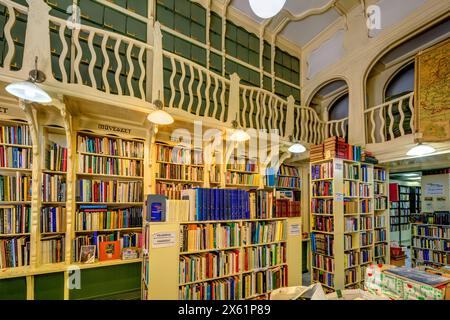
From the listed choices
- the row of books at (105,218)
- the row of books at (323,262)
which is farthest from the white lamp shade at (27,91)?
the row of books at (323,262)

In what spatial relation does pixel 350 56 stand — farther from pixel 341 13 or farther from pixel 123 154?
pixel 123 154

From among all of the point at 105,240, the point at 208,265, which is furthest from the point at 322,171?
the point at 105,240

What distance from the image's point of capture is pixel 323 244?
12.8 ft

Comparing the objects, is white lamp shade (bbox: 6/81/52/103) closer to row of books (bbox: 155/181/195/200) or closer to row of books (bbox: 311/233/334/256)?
row of books (bbox: 155/181/195/200)

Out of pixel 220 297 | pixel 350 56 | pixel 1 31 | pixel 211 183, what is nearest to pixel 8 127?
pixel 1 31

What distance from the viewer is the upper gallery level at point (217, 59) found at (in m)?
2.85

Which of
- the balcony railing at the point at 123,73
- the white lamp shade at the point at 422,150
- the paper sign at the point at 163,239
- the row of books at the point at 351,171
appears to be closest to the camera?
the paper sign at the point at 163,239

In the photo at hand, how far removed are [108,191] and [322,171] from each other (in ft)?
11.0

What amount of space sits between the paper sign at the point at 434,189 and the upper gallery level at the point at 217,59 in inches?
103

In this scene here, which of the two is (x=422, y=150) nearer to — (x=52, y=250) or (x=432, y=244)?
(x=432, y=244)

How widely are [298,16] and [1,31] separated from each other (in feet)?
15.9

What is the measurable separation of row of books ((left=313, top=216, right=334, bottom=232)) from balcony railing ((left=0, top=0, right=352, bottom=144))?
5.24ft

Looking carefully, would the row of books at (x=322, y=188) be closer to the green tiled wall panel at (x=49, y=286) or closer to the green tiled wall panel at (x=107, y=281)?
the green tiled wall panel at (x=107, y=281)

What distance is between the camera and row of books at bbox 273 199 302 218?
10.0 feet
